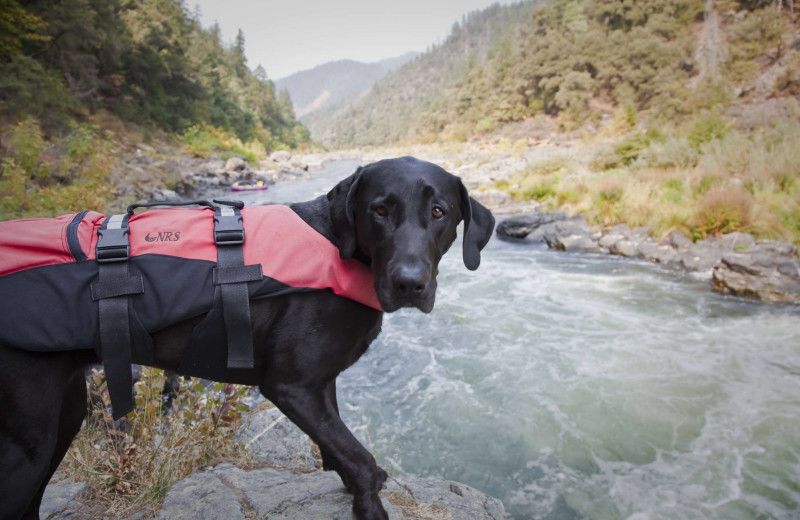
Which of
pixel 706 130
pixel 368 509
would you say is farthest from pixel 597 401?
pixel 706 130

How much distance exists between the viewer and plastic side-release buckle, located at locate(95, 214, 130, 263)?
1697mm

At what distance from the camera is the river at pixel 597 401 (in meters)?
4.29

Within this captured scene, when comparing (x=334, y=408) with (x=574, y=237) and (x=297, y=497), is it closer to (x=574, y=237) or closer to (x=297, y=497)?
(x=297, y=497)

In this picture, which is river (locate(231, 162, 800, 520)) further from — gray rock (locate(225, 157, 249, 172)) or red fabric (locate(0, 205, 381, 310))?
gray rock (locate(225, 157, 249, 172))

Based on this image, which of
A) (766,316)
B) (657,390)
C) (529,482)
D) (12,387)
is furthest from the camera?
(766,316)

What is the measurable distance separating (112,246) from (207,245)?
33 centimetres

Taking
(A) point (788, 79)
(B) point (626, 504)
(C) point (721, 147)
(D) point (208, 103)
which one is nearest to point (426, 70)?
(D) point (208, 103)

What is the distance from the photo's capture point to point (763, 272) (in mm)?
8367

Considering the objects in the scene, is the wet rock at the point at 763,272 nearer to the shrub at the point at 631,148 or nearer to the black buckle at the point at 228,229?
the black buckle at the point at 228,229

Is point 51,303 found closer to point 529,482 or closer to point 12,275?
point 12,275

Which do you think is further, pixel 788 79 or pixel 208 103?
pixel 208 103

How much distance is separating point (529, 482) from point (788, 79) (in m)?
Answer: 31.9

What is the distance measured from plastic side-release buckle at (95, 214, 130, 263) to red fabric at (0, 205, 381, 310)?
1.4 inches

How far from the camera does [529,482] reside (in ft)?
14.5
